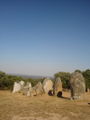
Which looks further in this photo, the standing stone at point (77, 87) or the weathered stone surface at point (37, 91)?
the weathered stone surface at point (37, 91)

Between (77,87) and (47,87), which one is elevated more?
(77,87)

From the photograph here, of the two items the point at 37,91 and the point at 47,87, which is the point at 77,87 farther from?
the point at 47,87

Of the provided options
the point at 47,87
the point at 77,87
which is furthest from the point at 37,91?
the point at 77,87

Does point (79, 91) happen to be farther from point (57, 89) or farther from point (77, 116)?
point (77, 116)

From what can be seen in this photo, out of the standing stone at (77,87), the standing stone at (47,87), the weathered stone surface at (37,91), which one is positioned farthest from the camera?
the standing stone at (47,87)

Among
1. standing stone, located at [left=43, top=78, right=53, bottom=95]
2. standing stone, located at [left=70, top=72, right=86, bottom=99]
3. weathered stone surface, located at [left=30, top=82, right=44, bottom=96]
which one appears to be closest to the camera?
standing stone, located at [left=70, top=72, right=86, bottom=99]

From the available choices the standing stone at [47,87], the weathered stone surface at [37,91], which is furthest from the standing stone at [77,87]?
the standing stone at [47,87]

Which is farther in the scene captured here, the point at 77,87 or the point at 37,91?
the point at 37,91

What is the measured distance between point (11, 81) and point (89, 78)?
20345mm

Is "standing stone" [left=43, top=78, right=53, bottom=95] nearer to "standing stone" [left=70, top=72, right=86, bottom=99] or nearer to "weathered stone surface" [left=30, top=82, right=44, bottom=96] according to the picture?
"weathered stone surface" [left=30, top=82, right=44, bottom=96]

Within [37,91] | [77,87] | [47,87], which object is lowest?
[37,91]

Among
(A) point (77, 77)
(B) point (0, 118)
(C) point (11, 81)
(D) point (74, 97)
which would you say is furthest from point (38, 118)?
(C) point (11, 81)

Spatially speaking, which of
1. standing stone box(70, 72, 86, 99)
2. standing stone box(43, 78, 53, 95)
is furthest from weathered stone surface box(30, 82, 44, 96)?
standing stone box(70, 72, 86, 99)

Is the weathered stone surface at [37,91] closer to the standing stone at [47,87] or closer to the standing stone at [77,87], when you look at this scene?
the standing stone at [47,87]
